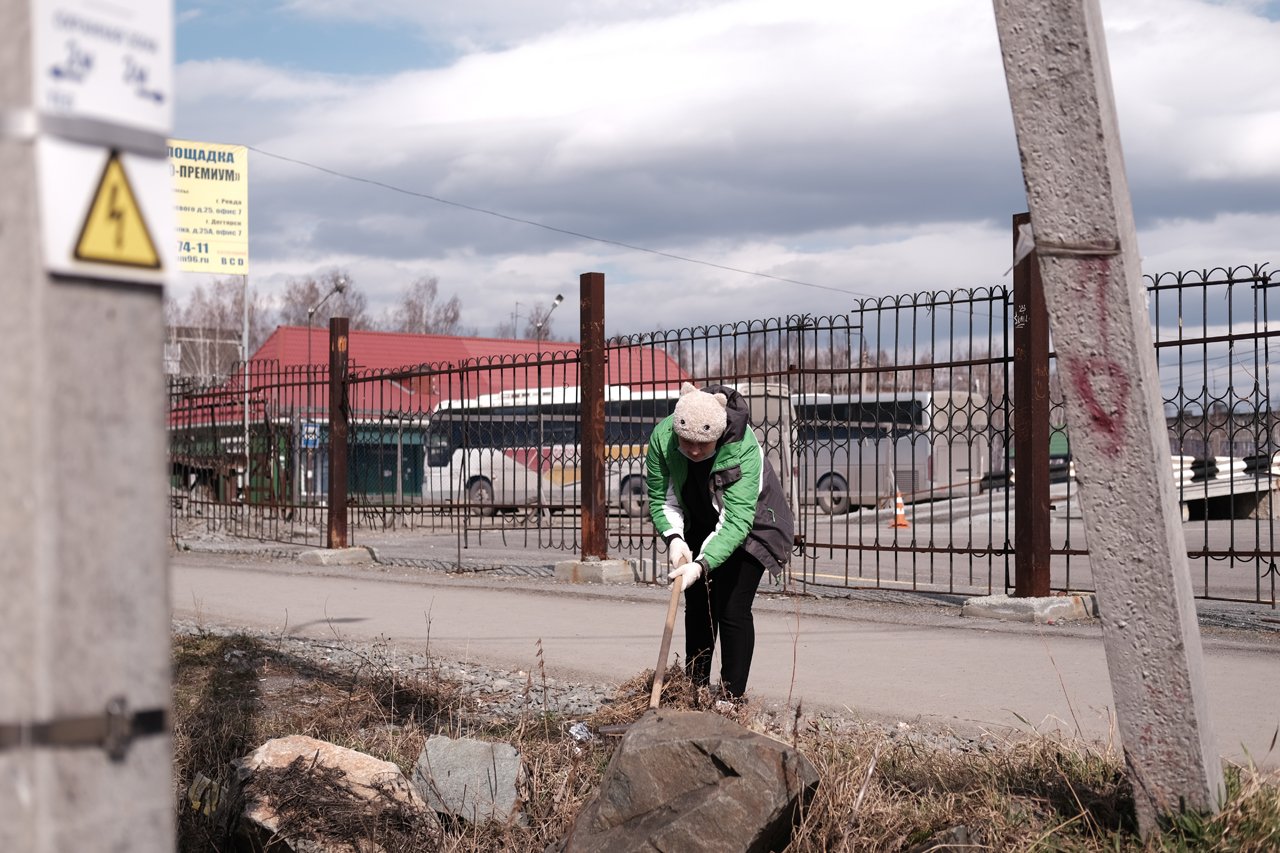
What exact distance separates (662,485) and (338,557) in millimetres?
8954

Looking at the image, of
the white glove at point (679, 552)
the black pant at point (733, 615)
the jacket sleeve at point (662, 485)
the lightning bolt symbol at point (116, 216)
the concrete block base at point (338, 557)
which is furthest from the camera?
the concrete block base at point (338, 557)

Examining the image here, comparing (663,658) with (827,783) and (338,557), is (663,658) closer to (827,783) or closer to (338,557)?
(827,783)

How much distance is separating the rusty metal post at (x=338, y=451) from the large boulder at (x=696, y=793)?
10.4 meters

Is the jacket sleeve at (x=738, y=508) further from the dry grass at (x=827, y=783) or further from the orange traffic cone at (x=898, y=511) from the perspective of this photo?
the orange traffic cone at (x=898, y=511)

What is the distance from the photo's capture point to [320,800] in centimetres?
397

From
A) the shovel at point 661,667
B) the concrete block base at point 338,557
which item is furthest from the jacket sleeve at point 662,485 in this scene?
the concrete block base at point 338,557

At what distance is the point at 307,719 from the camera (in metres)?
5.46

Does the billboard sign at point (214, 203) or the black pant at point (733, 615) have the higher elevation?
the billboard sign at point (214, 203)

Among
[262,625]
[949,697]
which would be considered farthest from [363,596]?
[949,697]

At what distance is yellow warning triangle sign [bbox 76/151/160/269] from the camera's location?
1.53m

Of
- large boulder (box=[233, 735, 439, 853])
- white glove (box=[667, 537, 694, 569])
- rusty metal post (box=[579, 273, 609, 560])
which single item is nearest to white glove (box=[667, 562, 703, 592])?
white glove (box=[667, 537, 694, 569])

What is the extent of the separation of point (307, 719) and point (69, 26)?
438 cm

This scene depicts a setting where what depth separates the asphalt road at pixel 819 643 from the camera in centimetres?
582

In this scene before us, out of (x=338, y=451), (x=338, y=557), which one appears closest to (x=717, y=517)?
(x=338, y=557)
